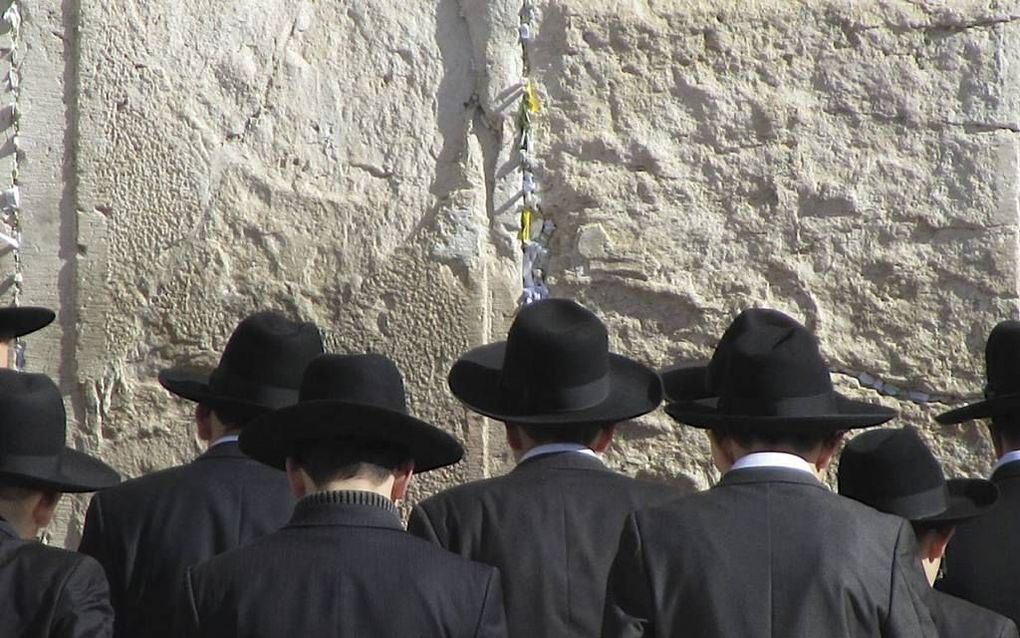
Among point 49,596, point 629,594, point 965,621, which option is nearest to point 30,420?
point 49,596

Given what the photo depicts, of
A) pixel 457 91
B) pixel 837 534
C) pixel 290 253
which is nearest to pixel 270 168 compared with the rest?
pixel 290 253

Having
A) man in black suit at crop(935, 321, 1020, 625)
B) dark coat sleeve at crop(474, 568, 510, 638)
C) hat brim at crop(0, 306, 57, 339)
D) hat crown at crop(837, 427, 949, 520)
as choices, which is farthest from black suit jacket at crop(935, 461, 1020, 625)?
hat brim at crop(0, 306, 57, 339)

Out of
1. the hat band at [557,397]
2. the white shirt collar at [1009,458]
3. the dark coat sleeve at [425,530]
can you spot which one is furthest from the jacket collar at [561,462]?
the white shirt collar at [1009,458]

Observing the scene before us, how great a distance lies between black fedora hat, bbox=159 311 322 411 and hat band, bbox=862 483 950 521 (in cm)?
148

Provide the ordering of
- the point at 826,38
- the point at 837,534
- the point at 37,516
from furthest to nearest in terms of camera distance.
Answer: the point at 826,38 → the point at 37,516 → the point at 837,534

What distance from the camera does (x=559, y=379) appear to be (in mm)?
3992

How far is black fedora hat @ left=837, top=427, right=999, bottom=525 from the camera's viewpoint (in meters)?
3.94

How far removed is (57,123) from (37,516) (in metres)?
2.14

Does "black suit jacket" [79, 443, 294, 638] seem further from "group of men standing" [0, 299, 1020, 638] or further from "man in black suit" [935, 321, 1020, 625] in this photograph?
"man in black suit" [935, 321, 1020, 625]

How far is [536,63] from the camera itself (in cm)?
553

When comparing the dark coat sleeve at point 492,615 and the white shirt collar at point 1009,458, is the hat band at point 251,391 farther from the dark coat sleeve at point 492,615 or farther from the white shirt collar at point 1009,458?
the white shirt collar at point 1009,458

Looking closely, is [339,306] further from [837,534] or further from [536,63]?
[837,534]

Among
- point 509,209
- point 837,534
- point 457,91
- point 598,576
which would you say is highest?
point 457,91

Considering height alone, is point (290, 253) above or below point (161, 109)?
below
